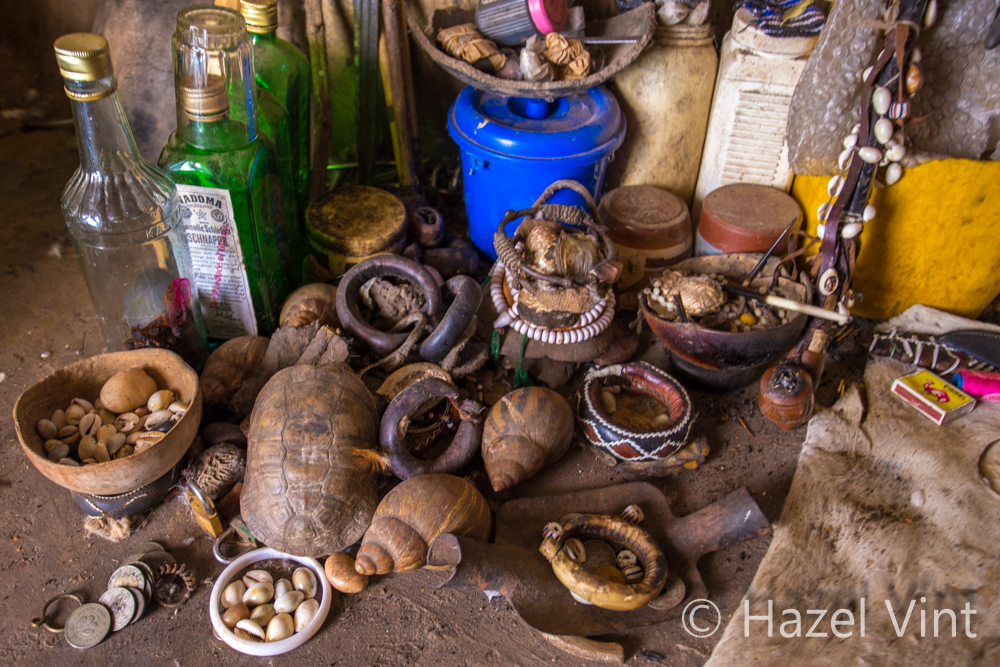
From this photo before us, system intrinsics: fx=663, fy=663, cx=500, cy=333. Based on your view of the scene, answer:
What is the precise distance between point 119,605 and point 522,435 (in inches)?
50.5

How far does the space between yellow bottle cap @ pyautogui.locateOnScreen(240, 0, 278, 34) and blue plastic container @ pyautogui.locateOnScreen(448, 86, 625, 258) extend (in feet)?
2.74

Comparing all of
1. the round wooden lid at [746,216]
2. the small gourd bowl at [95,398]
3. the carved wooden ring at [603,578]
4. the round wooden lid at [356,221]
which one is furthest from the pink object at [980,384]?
the small gourd bowl at [95,398]

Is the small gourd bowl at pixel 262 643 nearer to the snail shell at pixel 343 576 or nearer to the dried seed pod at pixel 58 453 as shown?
the snail shell at pixel 343 576

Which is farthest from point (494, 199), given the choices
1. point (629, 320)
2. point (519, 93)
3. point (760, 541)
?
point (760, 541)

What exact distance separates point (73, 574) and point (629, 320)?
2.27 meters

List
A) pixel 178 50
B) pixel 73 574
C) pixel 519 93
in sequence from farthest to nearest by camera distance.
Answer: pixel 519 93, pixel 178 50, pixel 73 574

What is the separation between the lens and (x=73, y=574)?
2021 millimetres

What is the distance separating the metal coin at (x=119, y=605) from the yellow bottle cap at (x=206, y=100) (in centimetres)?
149

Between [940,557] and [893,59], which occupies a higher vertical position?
[893,59]

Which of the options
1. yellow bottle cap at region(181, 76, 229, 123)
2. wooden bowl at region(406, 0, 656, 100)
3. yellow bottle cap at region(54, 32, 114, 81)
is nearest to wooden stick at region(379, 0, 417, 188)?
wooden bowl at region(406, 0, 656, 100)

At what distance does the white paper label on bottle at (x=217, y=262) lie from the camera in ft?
7.73

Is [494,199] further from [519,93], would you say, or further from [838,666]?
[838,666]

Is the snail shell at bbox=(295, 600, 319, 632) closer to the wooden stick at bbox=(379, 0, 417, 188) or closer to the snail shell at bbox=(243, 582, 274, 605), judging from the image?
the snail shell at bbox=(243, 582, 274, 605)

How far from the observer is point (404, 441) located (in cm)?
220
